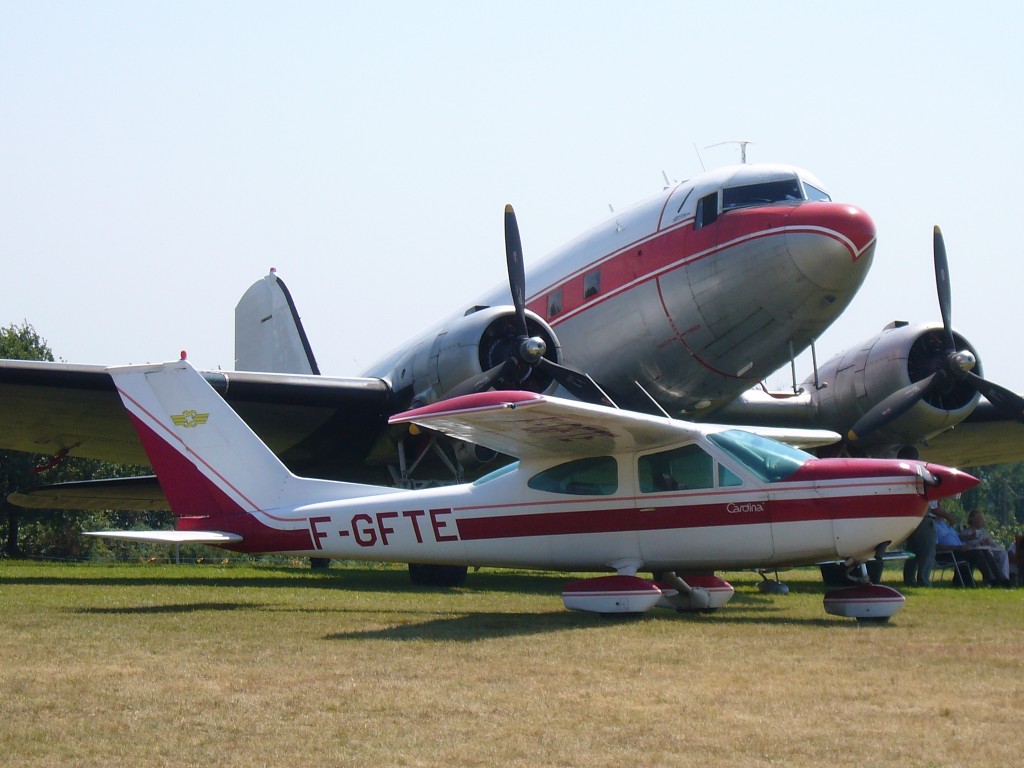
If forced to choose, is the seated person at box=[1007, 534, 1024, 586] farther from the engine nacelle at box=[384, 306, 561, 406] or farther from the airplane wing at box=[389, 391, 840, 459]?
the airplane wing at box=[389, 391, 840, 459]

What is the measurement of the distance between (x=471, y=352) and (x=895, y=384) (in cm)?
686

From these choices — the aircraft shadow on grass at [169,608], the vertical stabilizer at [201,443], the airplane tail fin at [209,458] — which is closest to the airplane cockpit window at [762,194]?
the airplane tail fin at [209,458]

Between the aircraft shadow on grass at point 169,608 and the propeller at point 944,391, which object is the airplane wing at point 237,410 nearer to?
the aircraft shadow on grass at point 169,608

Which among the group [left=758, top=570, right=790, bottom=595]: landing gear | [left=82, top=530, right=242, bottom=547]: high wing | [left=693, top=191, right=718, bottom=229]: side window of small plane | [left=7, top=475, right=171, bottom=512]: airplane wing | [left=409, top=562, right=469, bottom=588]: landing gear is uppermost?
[left=693, top=191, right=718, bottom=229]: side window of small plane

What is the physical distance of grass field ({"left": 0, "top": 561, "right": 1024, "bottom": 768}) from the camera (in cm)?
537

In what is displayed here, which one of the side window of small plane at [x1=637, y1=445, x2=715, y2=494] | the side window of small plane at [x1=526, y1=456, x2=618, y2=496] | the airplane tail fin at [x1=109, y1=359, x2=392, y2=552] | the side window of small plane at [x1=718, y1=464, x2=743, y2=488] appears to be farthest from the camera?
the airplane tail fin at [x1=109, y1=359, x2=392, y2=552]

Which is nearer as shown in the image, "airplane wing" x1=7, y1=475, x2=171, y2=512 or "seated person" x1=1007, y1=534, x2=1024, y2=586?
"seated person" x1=1007, y1=534, x2=1024, y2=586

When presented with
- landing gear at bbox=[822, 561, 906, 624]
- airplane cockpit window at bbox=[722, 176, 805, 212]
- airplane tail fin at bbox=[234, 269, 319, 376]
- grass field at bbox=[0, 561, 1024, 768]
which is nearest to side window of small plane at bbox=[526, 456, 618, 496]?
grass field at bbox=[0, 561, 1024, 768]

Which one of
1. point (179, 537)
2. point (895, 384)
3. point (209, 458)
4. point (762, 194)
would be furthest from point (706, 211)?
point (179, 537)

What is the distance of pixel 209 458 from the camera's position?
12789mm

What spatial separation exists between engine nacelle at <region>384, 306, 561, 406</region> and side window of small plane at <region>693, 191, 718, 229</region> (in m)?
2.62

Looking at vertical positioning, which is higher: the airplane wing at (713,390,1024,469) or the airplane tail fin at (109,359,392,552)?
the airplane tail fin at (109,359,392,552)

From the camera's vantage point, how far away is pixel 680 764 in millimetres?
5094

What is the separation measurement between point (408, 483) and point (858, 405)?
7381mm
